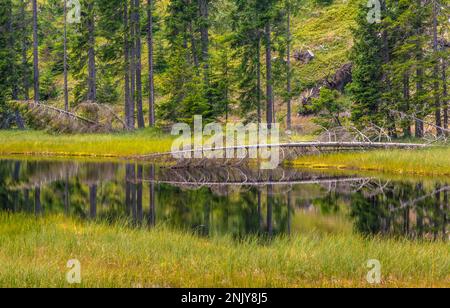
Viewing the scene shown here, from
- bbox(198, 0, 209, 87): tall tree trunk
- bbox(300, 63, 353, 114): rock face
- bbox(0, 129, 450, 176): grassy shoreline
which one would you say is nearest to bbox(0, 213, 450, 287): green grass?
bbox(0, 129, 450, 176): grassy shoreline

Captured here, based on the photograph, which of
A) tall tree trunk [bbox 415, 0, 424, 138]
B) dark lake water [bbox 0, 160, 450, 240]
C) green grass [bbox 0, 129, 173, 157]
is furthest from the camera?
green grass [bbox 0, 129, 173, 157]

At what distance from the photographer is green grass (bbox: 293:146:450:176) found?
899 inches

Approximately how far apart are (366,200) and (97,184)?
1073 cm

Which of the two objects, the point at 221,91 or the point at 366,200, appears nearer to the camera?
the point at 366,200

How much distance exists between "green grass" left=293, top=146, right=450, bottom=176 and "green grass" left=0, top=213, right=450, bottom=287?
12385 millimetres

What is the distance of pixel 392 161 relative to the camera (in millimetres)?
24062

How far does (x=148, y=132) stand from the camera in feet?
115

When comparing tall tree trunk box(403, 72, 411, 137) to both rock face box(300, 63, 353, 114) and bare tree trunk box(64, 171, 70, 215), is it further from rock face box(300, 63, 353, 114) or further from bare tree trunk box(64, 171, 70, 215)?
bare tree trunk box(64, 171, 70, 215)

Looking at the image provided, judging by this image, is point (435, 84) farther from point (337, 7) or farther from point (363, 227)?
point (337, 7)

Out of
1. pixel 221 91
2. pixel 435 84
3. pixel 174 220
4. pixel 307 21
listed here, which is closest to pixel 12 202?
pixel 174 220

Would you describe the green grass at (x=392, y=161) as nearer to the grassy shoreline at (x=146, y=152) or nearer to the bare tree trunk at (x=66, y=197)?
the grassy shoreline at (x=146, y=152)

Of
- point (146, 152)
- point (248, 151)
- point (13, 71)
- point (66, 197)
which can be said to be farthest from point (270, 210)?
point (13, 71)

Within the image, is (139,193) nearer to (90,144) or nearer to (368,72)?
(90,144)

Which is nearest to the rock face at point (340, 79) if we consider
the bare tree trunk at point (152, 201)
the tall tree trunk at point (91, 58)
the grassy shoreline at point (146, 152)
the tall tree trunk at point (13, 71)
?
the grassy shoreline at point (146, 152)
